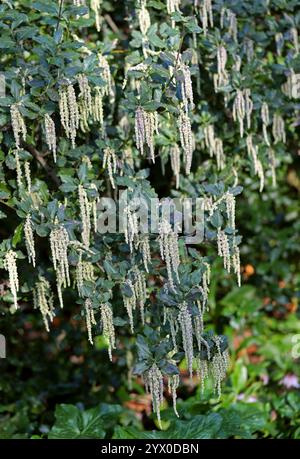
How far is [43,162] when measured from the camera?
252cm

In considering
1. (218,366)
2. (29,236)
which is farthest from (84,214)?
(218,366)

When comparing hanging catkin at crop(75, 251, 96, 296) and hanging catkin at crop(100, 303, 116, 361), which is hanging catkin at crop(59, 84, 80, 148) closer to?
hanging catkin at crop(75, 251, 96, 296)


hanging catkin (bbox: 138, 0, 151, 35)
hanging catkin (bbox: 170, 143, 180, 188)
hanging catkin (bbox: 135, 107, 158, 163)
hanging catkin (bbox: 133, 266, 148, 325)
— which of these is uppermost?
hanging catkin (bbox: 138, 0, 151, 35)

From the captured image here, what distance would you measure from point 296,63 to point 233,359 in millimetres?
1820

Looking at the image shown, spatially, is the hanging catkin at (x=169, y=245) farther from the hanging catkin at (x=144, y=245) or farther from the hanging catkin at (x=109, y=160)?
the hanging catkin at (x=109, y=160)

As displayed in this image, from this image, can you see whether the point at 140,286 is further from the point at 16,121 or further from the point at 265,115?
the point at 265,115

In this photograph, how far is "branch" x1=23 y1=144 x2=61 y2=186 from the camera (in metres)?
2.49

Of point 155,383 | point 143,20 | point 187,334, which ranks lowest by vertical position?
point 155,383

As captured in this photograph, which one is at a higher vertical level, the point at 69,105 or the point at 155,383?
the point at 69,105

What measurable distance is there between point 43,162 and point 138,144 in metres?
0.48

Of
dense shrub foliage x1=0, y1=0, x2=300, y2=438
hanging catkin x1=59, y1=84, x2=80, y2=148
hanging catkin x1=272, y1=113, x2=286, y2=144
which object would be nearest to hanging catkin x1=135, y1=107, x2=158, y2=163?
dense shrub foliage x1=0, y1=0, x2=300, y2=438

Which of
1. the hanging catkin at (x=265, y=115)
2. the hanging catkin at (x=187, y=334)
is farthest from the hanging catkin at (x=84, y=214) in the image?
the hanging catkin at (x=265, y=115)

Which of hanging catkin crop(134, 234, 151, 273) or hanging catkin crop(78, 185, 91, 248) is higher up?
hanging catkin crop(78, 185, 91, 248)

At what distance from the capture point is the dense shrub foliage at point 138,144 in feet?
7.07
